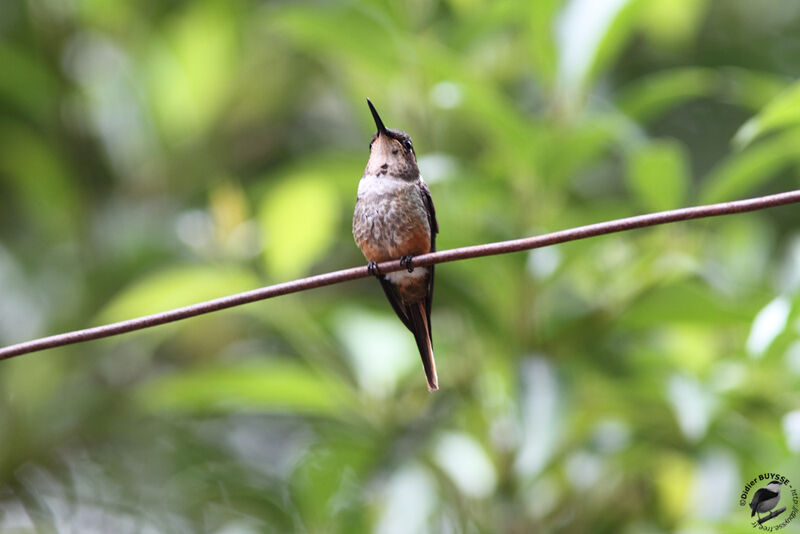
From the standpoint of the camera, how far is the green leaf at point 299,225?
Result: 2.57 meters

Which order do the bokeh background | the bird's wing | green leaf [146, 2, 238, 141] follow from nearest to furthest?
the bokeh background
the bird's wing
green leaf [146, 2, 238, 141]

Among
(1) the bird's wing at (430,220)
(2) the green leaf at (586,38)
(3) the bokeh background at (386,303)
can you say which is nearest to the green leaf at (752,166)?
(3) the bokeh background at (386,303)

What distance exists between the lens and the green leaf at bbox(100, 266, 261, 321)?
2.47 meters

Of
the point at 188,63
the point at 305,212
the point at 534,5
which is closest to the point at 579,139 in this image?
the point at 534,5

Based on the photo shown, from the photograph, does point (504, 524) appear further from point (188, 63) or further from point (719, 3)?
point (719, 3)

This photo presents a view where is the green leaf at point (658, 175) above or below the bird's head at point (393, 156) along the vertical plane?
below

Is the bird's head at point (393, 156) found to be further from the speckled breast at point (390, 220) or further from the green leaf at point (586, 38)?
the green leaf at point (586, 38)

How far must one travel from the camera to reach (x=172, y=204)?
380cm

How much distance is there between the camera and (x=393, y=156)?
97.8 inches

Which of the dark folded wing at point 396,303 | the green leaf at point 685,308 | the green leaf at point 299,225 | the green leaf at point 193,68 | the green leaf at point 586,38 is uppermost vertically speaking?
the green leaf at point 193,68

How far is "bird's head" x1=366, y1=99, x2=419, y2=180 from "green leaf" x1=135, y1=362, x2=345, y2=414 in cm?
63

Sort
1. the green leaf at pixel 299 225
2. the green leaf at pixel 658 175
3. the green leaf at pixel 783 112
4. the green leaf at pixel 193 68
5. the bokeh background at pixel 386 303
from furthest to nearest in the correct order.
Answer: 1. the green leaf at pixel 193 68
2. the green leaf at pixel 299 225
3. the bokeh background at pixel 386 303
4. the green leaf at pixel 658 175
5. the green leaf at pixel 783 112

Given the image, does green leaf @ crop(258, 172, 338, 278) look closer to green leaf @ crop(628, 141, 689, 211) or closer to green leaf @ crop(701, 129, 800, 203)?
green leaf @ crop(628, 141, 689, 211)

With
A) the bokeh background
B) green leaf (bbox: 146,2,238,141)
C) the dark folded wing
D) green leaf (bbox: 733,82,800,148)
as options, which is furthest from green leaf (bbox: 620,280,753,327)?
green leaf (bbox: 146,2,238,141)
